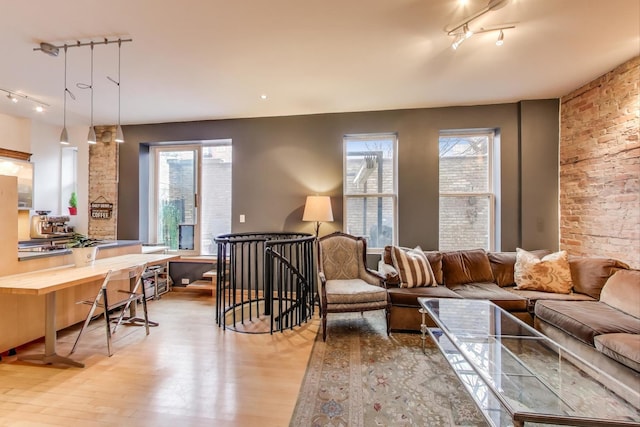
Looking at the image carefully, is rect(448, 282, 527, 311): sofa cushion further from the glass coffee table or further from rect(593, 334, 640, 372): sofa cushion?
rect(593, 334, 640, 372): sofa cushion

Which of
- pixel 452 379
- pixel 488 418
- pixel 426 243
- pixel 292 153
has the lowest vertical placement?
pixel 452 379

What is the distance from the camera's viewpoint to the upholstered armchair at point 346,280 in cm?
278

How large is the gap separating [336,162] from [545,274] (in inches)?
109

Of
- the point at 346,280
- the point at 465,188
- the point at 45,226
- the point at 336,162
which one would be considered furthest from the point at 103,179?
the point at 465,188

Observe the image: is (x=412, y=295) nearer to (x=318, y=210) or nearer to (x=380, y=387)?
(x=380, y=387)

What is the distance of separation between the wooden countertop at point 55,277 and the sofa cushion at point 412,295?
252cm

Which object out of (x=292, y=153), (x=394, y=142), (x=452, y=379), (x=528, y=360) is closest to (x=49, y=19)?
(x=292, y=153)

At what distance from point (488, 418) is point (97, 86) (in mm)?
4534

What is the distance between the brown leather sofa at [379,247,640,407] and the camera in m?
1.84

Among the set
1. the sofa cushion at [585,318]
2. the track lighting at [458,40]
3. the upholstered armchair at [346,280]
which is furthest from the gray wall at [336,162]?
the track lighting at [458,40]

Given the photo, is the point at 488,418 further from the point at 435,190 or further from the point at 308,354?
the point at 435,190

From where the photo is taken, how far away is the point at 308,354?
2.44 m

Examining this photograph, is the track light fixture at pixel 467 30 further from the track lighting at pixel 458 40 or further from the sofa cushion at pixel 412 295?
the sofa cushion at pixel 412 295

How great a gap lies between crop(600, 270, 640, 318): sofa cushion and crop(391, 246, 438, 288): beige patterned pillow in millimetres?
1425
